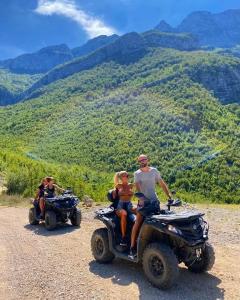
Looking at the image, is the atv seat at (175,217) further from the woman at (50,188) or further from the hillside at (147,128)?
the hillside at (147,128)

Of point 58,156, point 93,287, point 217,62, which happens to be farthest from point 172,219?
point 217,62

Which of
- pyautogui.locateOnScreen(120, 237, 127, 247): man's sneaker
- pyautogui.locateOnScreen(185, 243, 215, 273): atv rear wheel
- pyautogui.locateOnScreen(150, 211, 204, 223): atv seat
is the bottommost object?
pyautogui.locateOnScreen(185, 243, 215, 273): atv rear wheel

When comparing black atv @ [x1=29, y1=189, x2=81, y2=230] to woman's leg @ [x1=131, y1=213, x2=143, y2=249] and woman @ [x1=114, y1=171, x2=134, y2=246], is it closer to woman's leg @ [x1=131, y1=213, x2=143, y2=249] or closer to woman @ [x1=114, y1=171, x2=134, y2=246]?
woman @ [x1=114, y1=171, x2=134, y2=246]

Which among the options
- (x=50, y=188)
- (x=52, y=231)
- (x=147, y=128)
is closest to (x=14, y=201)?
(x=50, y=188)

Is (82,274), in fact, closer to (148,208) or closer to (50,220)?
(148,208)

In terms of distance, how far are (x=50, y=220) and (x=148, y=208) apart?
708 cm

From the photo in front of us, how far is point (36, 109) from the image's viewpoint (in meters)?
160

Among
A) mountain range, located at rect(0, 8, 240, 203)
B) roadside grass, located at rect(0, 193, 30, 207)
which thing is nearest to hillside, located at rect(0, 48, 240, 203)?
mountain range, located at rect(0, 8, 240, 203)

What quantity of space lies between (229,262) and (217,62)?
545ft

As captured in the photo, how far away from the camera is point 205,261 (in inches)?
351

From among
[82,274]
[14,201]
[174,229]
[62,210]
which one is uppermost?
[174,229]

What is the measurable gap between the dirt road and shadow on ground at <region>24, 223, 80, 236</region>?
23.0 inches

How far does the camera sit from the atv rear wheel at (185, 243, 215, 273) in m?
8.85

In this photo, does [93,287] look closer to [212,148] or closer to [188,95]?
[212,148]
